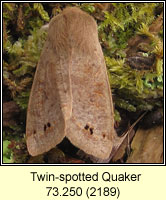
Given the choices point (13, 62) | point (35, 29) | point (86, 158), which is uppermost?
point (35, 29)

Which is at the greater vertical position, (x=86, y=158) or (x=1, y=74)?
(x=1, y=74)

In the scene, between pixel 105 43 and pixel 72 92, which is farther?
pixel 105 43

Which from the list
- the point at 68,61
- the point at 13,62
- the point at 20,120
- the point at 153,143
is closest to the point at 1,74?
the point at 13,62

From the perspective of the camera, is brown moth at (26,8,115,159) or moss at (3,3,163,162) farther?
moss at (3,3,163,162)

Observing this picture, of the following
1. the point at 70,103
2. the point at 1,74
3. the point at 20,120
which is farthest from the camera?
the point at 20,120

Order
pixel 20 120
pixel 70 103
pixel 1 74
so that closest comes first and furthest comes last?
pixel 70 103
pixel 1 74
pixel 20 120

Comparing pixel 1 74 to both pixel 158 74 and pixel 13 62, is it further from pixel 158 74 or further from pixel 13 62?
A: pixel 158 74

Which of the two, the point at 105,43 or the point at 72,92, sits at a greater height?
the point at 105,43

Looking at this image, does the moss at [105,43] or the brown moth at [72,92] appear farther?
the moss at [105,43]
